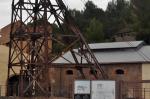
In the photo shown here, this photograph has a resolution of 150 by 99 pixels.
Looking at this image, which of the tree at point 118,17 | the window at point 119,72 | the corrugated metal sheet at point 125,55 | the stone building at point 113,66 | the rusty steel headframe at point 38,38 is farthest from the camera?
the tree at point 118,17

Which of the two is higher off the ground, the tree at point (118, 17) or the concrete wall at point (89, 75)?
the tree at point (118, 17)

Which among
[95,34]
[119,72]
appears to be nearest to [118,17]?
[95,34]

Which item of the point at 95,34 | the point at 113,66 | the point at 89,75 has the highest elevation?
the point at 95,34

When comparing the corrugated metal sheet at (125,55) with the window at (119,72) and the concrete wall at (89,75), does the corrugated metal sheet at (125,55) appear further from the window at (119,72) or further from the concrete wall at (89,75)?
the window at (119,72)

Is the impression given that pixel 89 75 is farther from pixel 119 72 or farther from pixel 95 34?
pixel 95 34

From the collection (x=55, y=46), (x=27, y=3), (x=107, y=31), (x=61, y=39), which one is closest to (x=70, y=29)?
(x=61, y=39)

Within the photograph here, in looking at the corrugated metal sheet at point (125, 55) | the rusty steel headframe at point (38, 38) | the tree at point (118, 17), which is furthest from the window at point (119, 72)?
the tree at point (118, 17)

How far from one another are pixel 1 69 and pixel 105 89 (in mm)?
20438

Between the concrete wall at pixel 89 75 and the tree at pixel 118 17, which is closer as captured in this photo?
the concrete wall at pixel 89 75

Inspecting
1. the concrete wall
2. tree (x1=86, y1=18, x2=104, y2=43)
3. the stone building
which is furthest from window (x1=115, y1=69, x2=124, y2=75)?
tree (x1=86, y1=18, x2=104, y2=43)

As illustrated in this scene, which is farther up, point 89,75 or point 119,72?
point 119,72

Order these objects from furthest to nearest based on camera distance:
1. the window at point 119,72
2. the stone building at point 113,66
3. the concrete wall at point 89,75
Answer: the window at point 119,72 < the concrete wall at point 89,75 < the stone building at point 113,66

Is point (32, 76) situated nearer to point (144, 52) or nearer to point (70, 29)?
point (70, 29)

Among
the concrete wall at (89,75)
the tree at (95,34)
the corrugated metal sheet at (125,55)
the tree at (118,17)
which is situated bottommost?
the concrete wall at (89,75)
